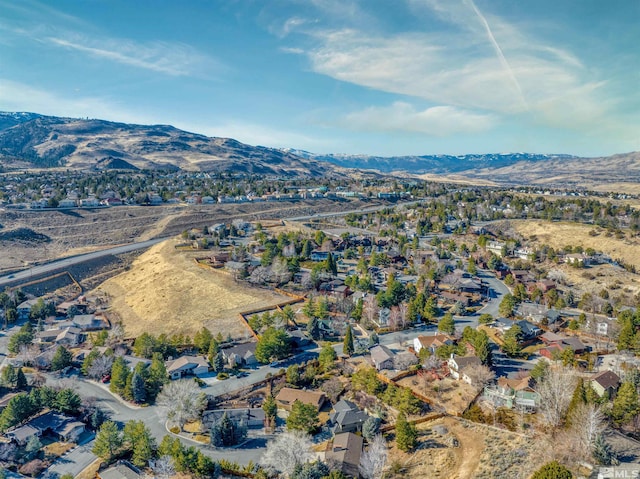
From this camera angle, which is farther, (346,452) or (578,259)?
(578,259)

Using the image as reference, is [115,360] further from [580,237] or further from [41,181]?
[41,181]

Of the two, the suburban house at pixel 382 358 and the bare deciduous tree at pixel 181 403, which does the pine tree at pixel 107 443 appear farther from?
the suburban house at pixel 382 358

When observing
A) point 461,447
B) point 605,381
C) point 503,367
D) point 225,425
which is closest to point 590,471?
point 461,447

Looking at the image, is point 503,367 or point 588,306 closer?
point 503,367

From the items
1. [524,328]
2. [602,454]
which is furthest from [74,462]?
[524,328]

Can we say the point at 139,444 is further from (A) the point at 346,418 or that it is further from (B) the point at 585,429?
(B) the point at 585,429
